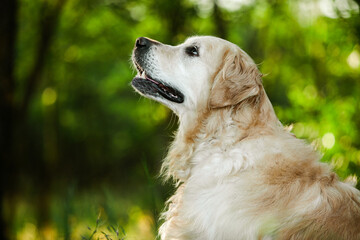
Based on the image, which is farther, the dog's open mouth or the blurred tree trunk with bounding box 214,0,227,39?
the blurred tree trunk with bounding box 214,0,227,39

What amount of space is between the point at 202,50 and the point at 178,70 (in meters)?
0.29

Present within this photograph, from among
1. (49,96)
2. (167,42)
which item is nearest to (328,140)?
(167,42)

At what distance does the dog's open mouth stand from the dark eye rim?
1.20 ft

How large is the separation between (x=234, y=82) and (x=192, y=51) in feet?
2.01

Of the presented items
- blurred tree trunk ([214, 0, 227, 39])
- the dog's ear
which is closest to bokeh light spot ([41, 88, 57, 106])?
blurred tree trunk ([214, 0, 227, 39])

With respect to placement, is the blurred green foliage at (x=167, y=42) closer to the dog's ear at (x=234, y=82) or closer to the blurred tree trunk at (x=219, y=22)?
the blurred tree trunk at (x=219, y=22)

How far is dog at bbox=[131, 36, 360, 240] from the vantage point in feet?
9.32

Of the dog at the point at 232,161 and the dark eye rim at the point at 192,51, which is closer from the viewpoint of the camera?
the dog at the point at 232,161

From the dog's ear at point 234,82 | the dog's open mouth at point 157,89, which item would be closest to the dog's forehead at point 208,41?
the dog's ear at point 234,82

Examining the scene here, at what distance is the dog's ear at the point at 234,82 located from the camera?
352cm

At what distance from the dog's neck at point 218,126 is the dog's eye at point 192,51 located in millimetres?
561

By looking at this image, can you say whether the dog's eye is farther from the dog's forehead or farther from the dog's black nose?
the dog's black nose

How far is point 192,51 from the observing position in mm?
3990

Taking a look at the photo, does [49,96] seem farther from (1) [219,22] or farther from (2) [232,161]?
(2) [232,161]
